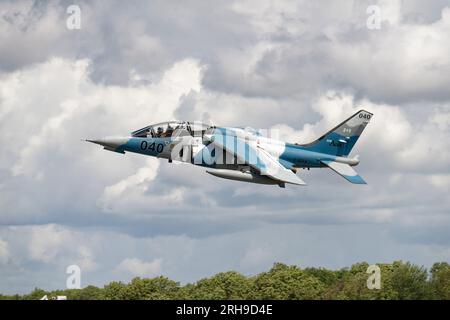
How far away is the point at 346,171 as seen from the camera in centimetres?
7075

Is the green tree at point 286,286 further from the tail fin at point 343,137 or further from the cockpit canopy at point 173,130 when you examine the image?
the cockpit canopy at point 173,130

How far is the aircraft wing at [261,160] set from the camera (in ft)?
214

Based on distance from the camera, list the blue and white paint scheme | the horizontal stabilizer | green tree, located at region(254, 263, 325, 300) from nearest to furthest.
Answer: the blue and white paint scheme
the horizontal stabilizer
green tree, located at region(254, 263, 325, 300)

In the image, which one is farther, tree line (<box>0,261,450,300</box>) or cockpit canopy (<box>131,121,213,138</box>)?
tree line (<box>0,261,450,300</box>)

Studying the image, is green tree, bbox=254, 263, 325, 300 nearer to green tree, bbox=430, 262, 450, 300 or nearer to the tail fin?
green tree, bbox=430, 262, 450, 300

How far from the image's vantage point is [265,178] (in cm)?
6675

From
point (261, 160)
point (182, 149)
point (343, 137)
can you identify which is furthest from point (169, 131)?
point (343, 137)

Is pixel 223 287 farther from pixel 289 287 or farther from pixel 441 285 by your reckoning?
pixel 441 285

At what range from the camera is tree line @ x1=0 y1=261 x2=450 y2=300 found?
117938mm

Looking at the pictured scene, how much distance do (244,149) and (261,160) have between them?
71.9 inches

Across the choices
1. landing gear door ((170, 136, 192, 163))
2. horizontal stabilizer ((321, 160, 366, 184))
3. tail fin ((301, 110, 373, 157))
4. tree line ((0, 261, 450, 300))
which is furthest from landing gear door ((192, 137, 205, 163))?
tree line ((0, 261, 450, 300))

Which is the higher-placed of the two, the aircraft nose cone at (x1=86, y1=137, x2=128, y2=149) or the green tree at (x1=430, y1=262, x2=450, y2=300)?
the aircraft nose cone at (x1=86, y1=137, x2=128, y2=149)
